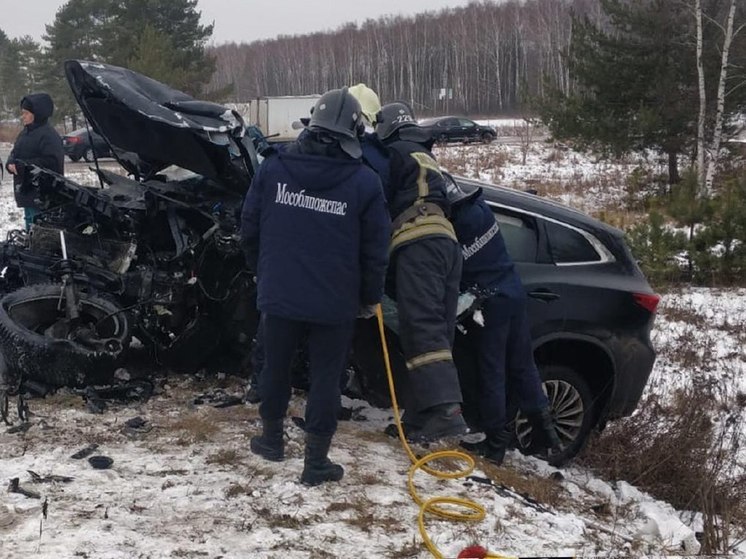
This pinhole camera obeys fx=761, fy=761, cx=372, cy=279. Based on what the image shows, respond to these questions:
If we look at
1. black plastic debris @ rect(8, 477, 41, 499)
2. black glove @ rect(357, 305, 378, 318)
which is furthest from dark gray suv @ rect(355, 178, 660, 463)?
black plastic debris @ rect(8, 477, 41, 499)

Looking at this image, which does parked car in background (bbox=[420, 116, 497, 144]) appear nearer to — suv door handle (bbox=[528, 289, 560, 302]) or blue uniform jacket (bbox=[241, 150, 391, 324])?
suv door handle (bbox=[528, 289, 560, 302])

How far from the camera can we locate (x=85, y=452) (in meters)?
3.95

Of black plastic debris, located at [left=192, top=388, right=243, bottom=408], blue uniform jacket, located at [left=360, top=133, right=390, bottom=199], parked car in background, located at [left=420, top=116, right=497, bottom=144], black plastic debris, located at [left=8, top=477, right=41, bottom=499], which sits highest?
parked car in background, located at [left=420, top=116, right=497, bottom=144]

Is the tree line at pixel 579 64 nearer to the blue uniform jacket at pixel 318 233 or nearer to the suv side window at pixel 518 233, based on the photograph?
the suv side window at pixel 518 233

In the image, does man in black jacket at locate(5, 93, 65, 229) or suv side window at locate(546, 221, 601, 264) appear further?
man in black jacket at locate(5, 93, 65, 229)

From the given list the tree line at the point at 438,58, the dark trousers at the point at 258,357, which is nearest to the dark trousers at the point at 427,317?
the dark trousers at the point at 258,357

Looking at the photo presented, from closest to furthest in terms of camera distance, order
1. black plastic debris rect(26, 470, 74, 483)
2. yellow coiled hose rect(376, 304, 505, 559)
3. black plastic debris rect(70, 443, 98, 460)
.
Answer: yellow coiled hose rect(376, 304, 505, 559) < black plastic debris rect(26, 470, 74, 483) < black plastic debris rect(70, 443, 98, 460)

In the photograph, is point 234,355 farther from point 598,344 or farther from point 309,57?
point 309,57

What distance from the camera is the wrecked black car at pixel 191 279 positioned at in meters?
4.71

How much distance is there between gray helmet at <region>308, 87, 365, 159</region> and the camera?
138 inches

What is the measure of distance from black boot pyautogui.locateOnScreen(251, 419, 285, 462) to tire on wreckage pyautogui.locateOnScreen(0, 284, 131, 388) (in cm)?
132

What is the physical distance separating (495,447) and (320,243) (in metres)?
1.87

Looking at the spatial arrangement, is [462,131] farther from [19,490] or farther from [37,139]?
[19,490]

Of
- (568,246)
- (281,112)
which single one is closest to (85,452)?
(568,246)
